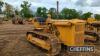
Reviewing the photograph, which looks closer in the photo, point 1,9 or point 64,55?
point 64,55

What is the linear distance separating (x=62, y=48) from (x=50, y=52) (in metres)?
0.94

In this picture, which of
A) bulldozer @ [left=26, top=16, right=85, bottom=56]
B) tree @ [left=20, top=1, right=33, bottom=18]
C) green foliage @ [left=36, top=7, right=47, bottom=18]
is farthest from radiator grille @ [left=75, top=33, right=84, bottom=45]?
tree @ [left=20, top=1, right=33, bottom=18]

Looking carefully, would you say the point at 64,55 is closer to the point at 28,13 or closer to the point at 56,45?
the point at 56,45

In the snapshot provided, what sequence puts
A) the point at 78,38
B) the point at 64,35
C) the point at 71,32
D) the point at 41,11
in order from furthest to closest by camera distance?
the point at 41,11, the point at 64,35, the point at 78,38, the point at 71,32

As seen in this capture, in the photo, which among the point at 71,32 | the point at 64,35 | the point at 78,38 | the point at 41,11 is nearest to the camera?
the point at 71,32

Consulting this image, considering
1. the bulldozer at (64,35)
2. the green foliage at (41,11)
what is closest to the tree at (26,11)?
the green foliage at (41,11)

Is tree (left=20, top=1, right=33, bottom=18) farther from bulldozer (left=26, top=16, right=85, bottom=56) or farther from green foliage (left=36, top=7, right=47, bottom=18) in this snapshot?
bulldozer (left=26, top=16, right=85, bottom=56)

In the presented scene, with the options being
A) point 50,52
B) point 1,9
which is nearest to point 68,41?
point 50,52

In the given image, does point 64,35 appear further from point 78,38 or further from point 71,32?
point 78,38

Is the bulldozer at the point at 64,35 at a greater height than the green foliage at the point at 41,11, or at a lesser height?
greater

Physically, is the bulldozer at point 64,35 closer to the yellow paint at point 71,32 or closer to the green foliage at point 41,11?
the yellow paint at point 71,32

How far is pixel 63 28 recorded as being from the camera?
12125 millimetres

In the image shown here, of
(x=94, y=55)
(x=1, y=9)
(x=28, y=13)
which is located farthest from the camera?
(x=1, y=9)

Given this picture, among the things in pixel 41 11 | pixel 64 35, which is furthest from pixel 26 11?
pixel 64 35
